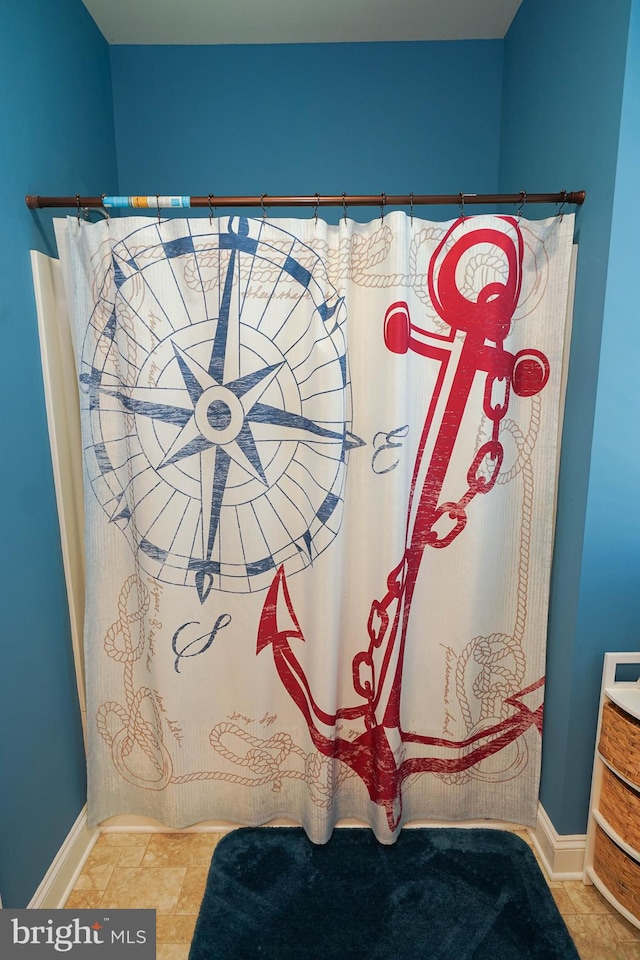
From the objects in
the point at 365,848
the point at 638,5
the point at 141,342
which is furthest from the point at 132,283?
the point at 365,848

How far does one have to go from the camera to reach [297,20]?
1773 millimetres

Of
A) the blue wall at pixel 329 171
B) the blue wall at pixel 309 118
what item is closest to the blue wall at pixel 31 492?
the blue wall at pixel 329 171

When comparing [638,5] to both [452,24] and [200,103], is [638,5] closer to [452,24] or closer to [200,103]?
[452,24]

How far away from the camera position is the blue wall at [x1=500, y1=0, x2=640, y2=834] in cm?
130

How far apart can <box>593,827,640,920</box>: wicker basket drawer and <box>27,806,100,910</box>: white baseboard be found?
4.92ft

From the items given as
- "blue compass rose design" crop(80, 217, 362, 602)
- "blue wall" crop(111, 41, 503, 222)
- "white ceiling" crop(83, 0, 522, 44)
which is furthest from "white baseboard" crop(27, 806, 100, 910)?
"white ceiling" crop(83, 0, 522, 44)

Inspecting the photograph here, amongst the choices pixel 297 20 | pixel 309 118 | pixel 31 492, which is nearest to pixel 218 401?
pixel 31 492

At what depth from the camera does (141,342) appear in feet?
4.75

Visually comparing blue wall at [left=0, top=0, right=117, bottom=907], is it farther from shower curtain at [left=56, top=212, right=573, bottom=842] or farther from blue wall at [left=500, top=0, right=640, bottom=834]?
blue wall at [left=500, top=0, right=640, bottom=834]

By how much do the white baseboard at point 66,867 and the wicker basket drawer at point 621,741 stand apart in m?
1.53

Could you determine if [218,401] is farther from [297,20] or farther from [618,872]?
[618,872]

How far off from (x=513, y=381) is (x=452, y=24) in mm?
1299

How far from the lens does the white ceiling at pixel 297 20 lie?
67.1 inches

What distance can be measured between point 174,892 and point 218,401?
4.60 feet
